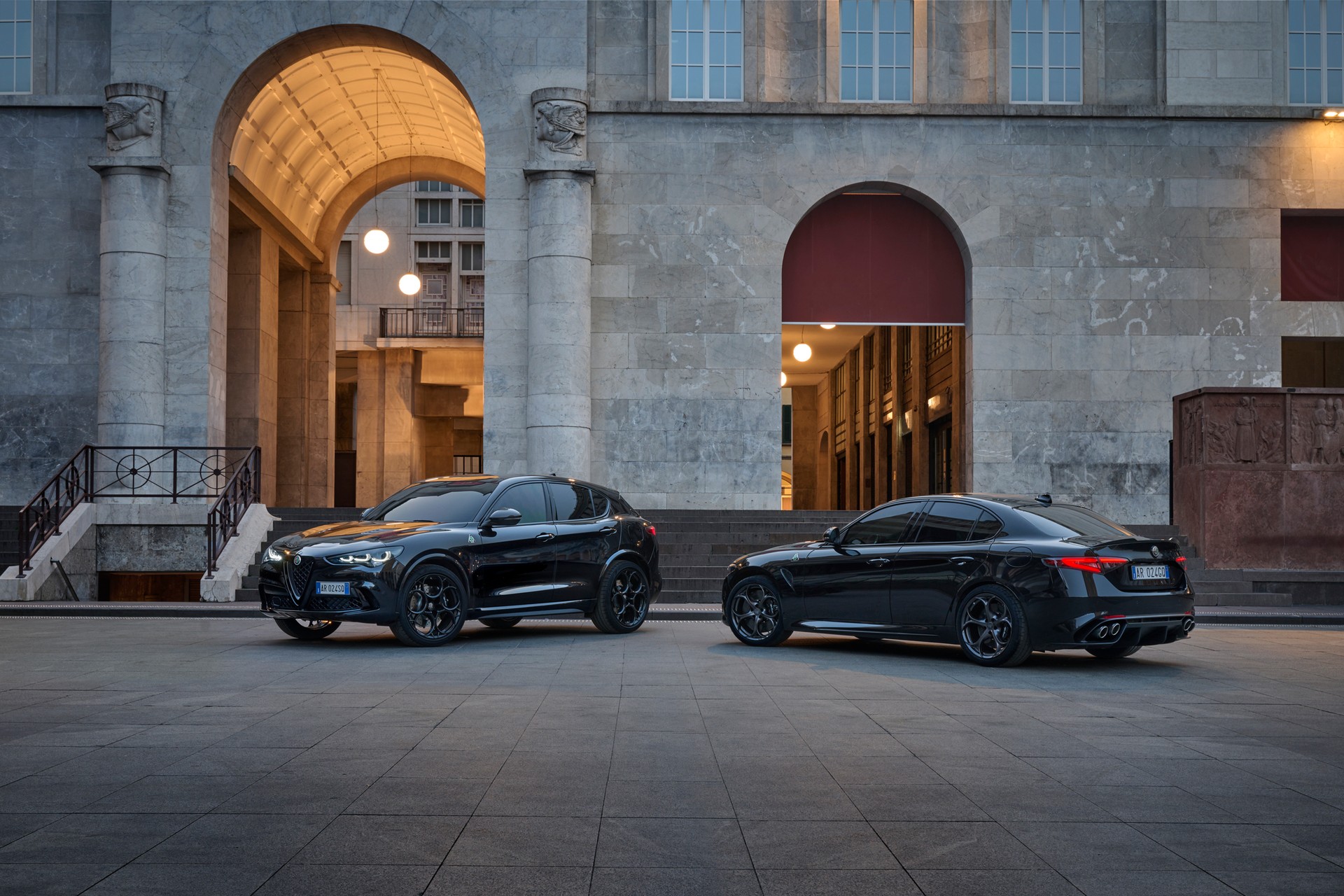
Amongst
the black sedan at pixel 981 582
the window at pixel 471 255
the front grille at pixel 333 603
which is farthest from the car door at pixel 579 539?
the window at pixel 471 255

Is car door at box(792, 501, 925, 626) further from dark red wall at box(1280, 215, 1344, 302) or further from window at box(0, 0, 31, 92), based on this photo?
window at box(0, 0, 31, 92)

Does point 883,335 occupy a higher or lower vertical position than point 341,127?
lower

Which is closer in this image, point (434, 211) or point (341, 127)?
point (341, 127)

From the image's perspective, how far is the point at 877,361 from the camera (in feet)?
132

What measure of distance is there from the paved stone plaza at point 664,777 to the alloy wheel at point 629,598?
3020 mm

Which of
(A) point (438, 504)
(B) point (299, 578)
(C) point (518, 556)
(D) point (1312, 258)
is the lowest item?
(B) point (299, 578)

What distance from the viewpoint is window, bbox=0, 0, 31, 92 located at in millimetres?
25453

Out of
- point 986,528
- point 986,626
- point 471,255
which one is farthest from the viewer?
point 471,255

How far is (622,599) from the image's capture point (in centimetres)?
1460

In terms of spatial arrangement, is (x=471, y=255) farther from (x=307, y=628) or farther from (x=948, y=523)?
(x=948, y=523)

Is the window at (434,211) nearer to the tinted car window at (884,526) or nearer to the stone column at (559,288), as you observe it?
the stone column at (559,288)

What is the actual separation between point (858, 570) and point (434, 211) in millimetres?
45210

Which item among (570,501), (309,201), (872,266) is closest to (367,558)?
(570,501)

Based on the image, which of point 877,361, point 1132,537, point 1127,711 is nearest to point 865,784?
point 1127,711
